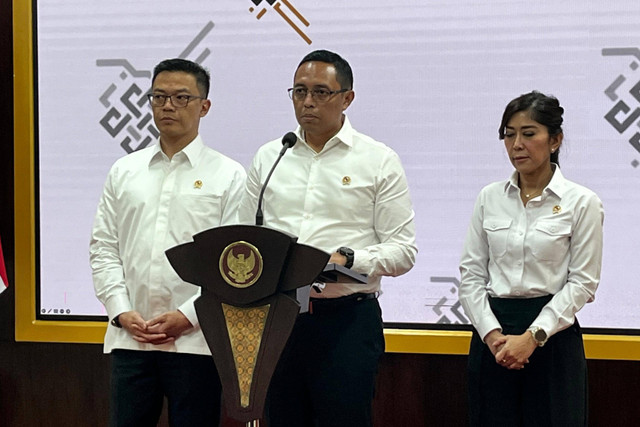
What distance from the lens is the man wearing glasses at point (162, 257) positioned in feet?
7.90

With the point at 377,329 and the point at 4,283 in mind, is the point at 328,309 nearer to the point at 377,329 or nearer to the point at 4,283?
the point at 377,329

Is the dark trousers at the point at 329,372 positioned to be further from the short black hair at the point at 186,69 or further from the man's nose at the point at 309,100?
the short black hair at the point at 186,69

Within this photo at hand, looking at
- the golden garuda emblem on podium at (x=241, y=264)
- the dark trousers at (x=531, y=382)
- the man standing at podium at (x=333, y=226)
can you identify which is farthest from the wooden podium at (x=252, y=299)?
the dark trousers at (x=531, y=382)

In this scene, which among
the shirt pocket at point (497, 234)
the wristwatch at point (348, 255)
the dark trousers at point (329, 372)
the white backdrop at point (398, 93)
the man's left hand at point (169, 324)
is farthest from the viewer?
the white backdrop at point (398, 93)

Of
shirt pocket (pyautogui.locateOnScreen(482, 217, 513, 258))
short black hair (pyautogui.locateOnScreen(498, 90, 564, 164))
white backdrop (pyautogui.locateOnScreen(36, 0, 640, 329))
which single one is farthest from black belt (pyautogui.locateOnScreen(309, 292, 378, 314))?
white backdrop (pyautogui.locateOnScreen(36, 0, 640, 329))

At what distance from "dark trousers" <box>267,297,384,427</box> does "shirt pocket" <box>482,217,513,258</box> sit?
1.57 feet

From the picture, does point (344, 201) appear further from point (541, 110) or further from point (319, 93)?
point (541, 110)

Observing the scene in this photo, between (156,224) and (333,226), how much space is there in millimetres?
577

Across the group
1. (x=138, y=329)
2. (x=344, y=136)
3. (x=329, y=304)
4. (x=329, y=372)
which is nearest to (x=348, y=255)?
(x=329, y=304)

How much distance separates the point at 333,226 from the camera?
7.72 feet

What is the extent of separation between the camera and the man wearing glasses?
2.41m

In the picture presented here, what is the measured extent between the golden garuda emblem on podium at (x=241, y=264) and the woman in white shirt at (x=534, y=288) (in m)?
0.92

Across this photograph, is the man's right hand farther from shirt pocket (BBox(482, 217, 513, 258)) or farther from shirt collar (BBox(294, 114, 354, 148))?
shirt pocket (BBox(482, 217, 513, 258))

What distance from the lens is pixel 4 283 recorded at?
10.4 ft
